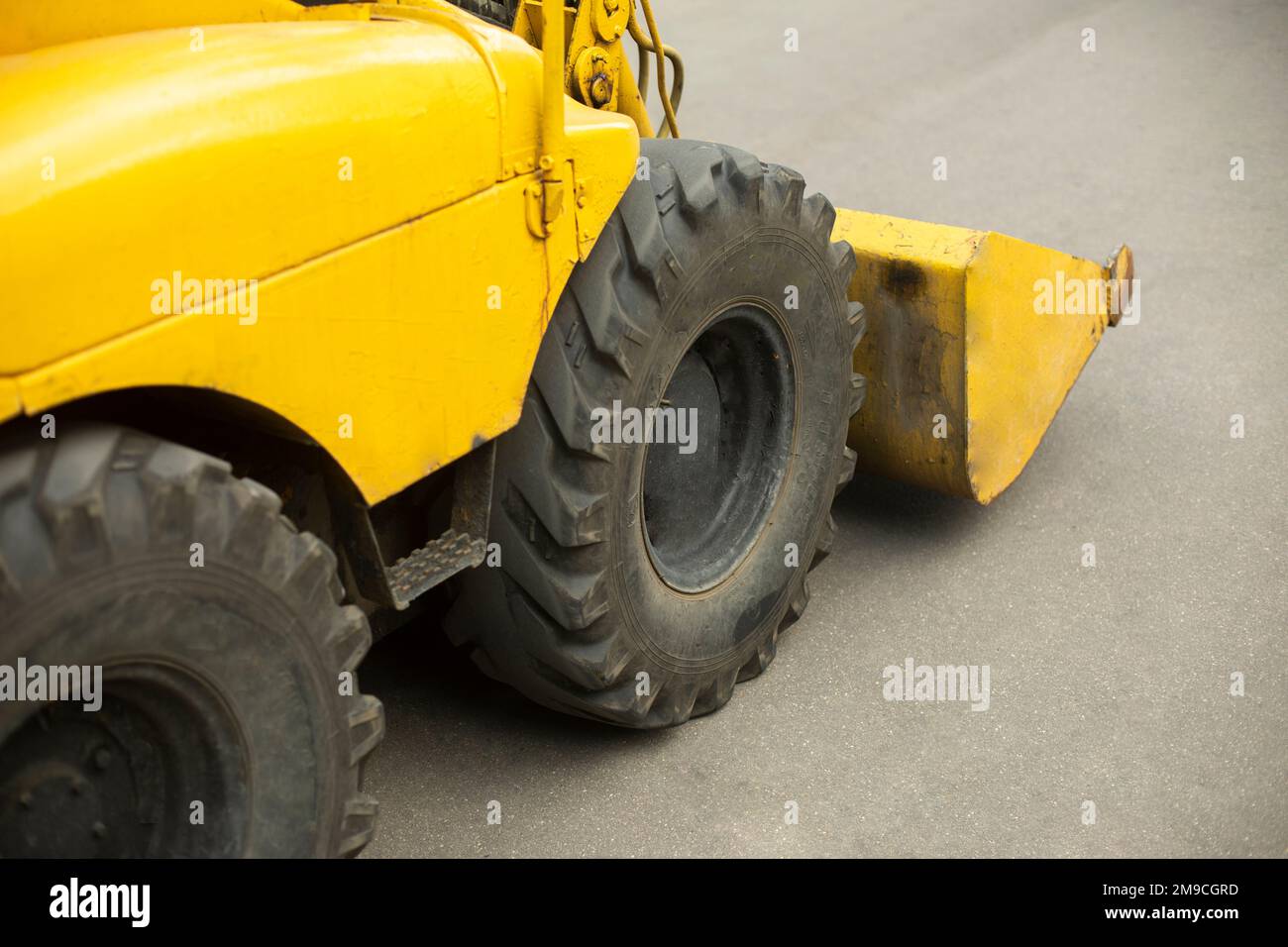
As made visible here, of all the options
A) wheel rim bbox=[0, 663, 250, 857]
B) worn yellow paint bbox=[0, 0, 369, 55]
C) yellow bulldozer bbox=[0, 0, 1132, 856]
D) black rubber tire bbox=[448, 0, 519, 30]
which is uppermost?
black rubber tire bbox=[448, 0, 519, 30]

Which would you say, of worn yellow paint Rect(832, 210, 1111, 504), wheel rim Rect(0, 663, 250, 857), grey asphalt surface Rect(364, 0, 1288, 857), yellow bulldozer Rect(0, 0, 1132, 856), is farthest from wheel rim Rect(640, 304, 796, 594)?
wheel rim Rect(0, 663, 250, 857)

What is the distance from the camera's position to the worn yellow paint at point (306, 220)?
176 cm

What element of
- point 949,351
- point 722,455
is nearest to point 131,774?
point 722,455

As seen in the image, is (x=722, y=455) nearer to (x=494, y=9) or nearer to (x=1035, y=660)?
(x=1035, y=660)

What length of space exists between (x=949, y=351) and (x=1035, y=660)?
2.62 ft

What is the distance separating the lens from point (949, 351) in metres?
3.63

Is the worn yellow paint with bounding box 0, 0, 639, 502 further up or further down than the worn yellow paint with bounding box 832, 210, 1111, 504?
further up

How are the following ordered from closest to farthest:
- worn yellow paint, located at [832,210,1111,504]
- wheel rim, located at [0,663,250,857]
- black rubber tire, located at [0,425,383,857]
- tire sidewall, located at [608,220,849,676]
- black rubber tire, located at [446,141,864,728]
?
1. black rubber tire, located at [0,425,383,857]
2. wheel rim, located at [0,663,250,857]
3. black rubber tire, located at [446,141,864,728]
4. tire sidewall, located at [608,220,849,676]
5. worn yellow paint, located at [832,210,1111,504]

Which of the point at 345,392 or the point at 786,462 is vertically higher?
the point at 345,392

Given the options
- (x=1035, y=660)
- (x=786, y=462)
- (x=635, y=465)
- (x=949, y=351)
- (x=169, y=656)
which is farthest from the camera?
(x=949, y=351)

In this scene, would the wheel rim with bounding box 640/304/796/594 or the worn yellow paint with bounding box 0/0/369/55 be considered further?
the wheel rim with bounding box 640/304/796/594

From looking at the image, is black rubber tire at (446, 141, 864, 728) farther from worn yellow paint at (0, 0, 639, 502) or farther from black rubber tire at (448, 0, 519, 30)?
black rubber tire at (448, 0, 519, 30)

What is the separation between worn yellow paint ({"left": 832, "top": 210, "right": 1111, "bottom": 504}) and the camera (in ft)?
11.9

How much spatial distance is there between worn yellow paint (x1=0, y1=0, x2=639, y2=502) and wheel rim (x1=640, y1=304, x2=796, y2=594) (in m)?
0.65
